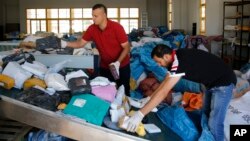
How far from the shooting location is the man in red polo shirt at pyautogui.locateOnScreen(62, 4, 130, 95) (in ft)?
9.75

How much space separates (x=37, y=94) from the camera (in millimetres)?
2217

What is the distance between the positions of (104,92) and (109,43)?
3.01 ft

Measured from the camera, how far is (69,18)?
617 inches

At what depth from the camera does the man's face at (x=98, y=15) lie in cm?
292

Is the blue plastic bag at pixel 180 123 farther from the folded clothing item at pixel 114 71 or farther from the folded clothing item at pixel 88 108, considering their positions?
the folded clothing item at pixel 114 71

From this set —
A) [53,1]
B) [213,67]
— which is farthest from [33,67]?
[53,1]

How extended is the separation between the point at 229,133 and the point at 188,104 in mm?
843

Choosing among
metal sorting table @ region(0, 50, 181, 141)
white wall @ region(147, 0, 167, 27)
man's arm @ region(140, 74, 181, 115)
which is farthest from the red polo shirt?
white wall @ region(147, 0, 167, 27)

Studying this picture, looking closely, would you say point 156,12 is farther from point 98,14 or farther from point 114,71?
point 114,71

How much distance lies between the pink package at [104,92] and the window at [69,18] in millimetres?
13204

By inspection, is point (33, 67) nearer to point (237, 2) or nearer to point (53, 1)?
point (237, 2)

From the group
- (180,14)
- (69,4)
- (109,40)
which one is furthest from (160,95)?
(69,4)

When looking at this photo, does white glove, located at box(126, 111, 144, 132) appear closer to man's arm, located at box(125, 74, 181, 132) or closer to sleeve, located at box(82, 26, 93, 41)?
man's arm, located at box(125, 74, 181, 132)

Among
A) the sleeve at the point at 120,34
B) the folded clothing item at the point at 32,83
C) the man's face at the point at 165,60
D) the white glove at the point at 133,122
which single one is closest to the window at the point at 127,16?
the sleeve at the point at 120,34
